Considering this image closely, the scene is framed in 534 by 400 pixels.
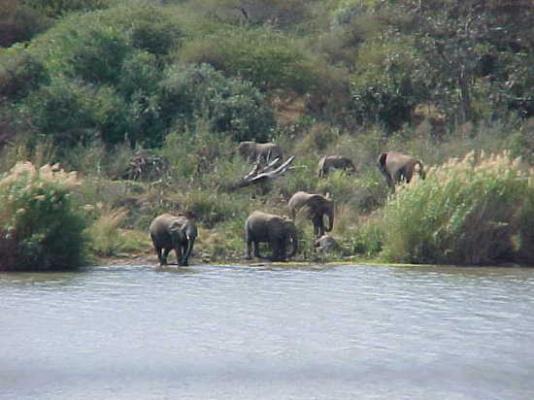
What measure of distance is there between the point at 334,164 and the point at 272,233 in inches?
203

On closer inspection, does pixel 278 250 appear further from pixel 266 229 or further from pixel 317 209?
pixel 317 209

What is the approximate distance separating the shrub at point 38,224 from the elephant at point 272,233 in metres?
2.59

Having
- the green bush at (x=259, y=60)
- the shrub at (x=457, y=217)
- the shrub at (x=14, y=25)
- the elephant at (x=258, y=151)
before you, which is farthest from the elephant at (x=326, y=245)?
the shrub at (x=14, y=25)

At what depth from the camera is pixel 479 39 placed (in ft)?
103

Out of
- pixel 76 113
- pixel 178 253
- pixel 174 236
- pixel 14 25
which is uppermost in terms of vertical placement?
pixel 14 25

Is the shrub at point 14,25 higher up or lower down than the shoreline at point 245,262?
higher up

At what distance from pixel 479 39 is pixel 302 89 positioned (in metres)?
4.02

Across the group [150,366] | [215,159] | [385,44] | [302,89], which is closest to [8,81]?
[215,159]

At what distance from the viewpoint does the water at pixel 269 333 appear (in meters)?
13.2

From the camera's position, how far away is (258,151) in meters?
26.3

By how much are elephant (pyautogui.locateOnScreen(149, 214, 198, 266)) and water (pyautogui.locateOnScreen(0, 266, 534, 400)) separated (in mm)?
391

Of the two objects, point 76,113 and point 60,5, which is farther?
point 60,5

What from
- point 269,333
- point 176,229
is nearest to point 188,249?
point 176,229

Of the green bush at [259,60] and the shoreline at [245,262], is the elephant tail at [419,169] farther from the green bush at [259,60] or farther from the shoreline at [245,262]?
the green bush at [259,60]
